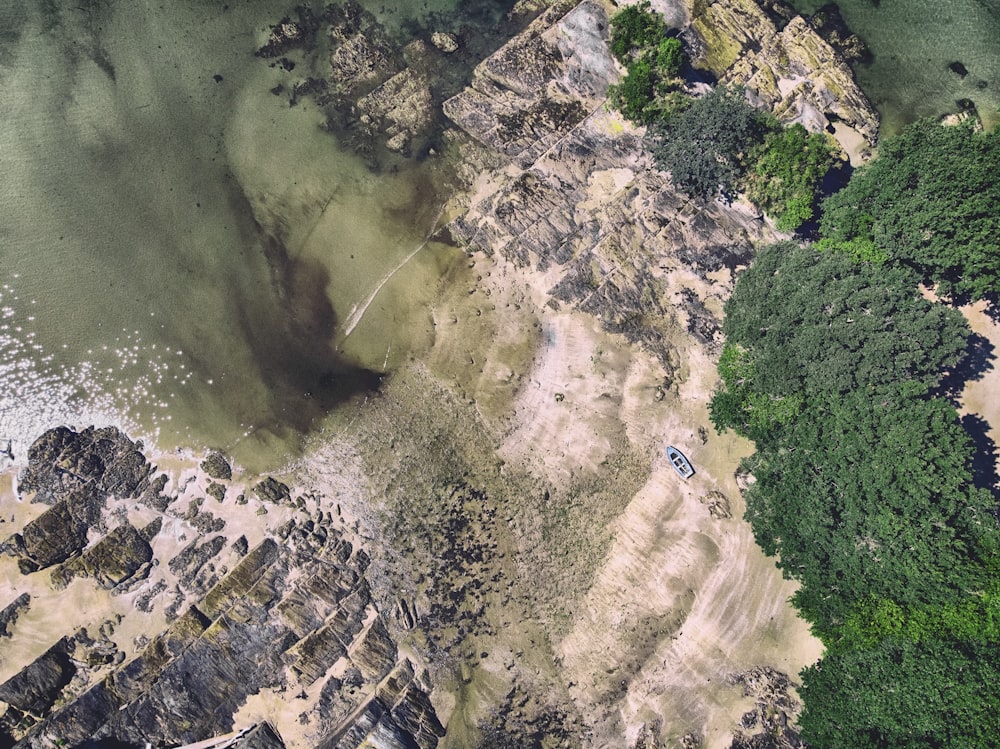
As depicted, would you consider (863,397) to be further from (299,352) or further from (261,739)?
(261,739)

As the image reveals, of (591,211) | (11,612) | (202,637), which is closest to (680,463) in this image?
(591,211)

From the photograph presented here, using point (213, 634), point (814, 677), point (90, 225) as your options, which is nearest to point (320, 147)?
point (90, 225)

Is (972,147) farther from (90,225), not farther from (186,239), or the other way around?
(90,225)

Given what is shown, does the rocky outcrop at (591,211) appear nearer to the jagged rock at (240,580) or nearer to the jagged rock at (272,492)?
the jagged rock at (272,492)

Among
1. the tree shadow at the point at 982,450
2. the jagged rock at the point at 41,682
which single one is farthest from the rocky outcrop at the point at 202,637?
the tree shadow at the point at 982,450

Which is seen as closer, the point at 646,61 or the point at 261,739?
the point at 261,739

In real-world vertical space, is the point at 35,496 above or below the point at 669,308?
below
